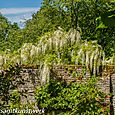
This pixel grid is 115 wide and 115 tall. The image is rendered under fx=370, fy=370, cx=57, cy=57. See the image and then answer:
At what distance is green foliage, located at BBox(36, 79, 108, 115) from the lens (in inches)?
259

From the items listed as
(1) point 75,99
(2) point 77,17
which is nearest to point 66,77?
(1) point 75,99

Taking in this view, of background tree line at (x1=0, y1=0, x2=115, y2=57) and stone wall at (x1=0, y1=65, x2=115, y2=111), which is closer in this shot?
stone wall at (x1=0, y1=65, x2=115, y2=111)

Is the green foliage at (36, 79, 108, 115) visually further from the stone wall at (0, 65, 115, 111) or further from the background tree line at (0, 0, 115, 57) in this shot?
the background tree line at (0, 0, 115, 57)

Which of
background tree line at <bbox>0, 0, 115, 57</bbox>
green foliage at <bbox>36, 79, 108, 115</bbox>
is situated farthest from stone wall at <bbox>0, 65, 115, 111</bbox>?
background tree line at <bbox>0, 0, 115, 57</bbox>

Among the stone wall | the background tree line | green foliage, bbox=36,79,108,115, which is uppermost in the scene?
the background tree line

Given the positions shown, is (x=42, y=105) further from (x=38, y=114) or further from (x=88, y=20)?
(x=88, y=20)

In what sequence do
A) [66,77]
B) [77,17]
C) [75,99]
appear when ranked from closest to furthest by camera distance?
[75,99], [66,77], [77,17]

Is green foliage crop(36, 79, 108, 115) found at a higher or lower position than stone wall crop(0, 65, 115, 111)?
lower

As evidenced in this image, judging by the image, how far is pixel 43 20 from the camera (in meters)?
13.9

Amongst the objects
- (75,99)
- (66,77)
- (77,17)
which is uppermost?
(77,17)

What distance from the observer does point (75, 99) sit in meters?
6.60

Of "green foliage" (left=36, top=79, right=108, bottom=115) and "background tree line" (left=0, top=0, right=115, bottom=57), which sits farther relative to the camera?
"background tree line" (left=0, top=0, right=115, bottom=57)

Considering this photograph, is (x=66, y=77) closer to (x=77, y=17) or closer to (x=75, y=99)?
(x=75, y=99)

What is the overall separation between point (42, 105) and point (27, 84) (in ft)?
1.53
